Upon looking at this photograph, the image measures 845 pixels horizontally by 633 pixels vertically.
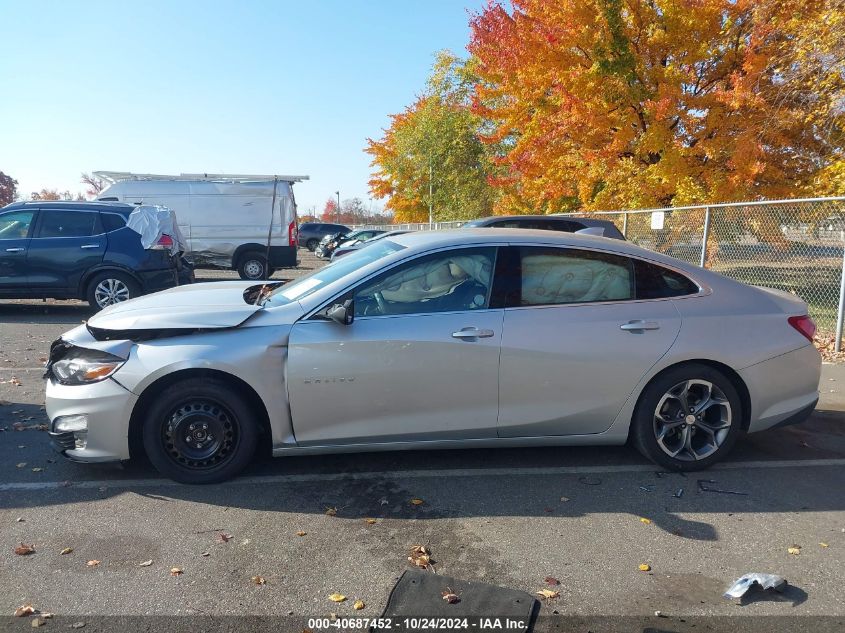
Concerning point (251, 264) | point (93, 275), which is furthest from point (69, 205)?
point (251, 264)

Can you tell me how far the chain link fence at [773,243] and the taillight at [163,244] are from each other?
8197 mm

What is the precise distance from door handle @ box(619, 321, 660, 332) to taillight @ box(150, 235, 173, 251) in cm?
840

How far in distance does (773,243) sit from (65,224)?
37.0 ft

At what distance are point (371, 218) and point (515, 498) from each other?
7758cm

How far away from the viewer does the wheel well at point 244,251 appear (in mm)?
16266

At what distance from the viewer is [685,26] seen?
12.5 metres

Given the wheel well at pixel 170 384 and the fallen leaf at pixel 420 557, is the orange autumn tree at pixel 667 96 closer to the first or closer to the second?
the wheel well at pixel 170 384

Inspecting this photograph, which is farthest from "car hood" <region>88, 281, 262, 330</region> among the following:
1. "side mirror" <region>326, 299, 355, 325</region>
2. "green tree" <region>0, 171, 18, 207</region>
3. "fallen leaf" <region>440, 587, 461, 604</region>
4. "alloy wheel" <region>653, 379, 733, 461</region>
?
"green tree" <region>0, 171, 18, 207</region>

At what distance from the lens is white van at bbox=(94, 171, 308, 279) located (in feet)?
51.6

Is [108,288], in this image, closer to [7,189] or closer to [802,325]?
[802,325]

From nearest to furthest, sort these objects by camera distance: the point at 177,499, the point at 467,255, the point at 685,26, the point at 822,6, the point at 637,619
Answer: the point at 637,619 < the point at 177,499 < the point at 467,255 < the point at 822,6 < the point at 685,26

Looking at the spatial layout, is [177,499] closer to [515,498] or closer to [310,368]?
[310,368]

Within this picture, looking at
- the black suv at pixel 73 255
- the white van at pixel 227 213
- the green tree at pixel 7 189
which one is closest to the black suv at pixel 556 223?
the black suv at pixel 73 255

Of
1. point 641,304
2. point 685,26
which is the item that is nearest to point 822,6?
point 685,26
